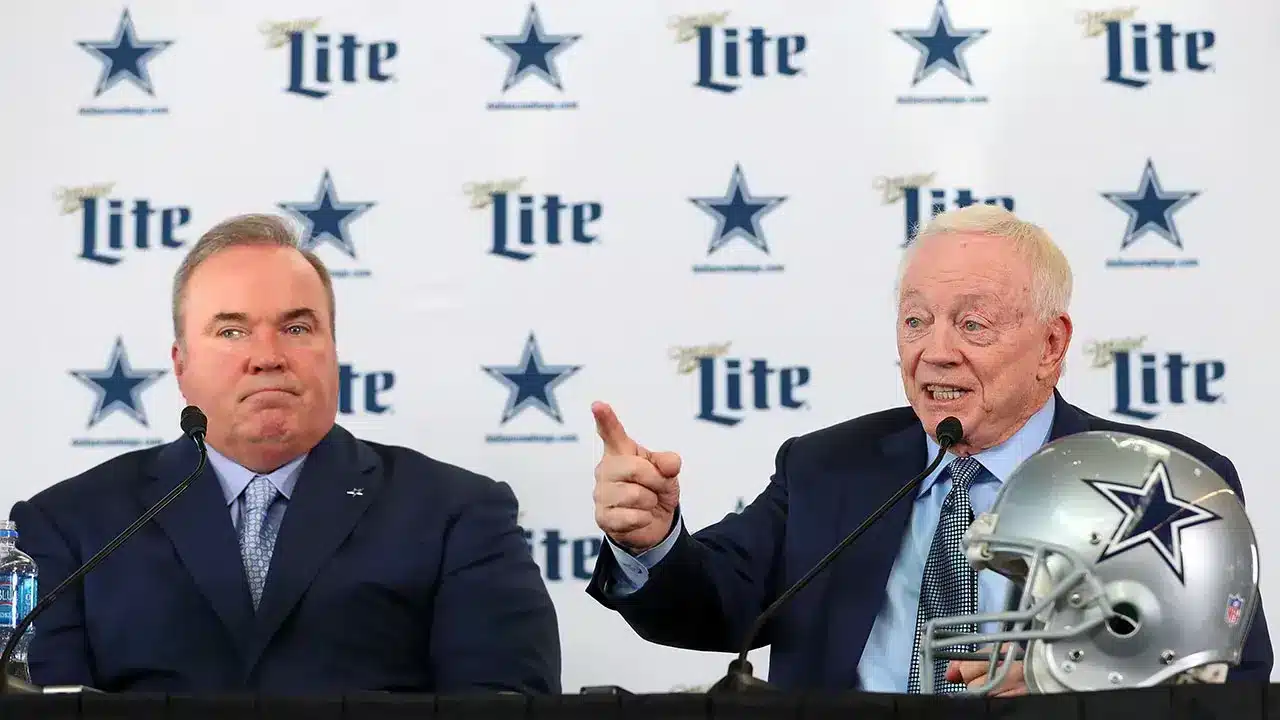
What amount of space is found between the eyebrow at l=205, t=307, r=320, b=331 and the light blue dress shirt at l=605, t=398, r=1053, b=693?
1.01 metres

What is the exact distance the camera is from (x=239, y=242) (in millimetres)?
3467

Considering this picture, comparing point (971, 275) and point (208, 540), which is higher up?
point (971, 275)

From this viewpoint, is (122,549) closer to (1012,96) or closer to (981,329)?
(981,329)

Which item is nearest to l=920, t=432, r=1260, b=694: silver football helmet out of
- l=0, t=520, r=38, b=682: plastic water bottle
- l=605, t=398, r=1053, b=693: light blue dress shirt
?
l=605, t=398, r=1053, b=693: light blue dress shirt

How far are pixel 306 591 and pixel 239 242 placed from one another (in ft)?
2.53

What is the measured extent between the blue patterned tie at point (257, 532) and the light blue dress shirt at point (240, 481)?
1 centimetres

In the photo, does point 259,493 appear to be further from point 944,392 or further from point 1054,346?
point 1054,346

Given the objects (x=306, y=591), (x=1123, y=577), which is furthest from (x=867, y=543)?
(x=306, y=591)

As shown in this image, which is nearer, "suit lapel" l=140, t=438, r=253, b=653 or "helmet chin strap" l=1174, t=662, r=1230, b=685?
"helmet chin strap" l=1174, t=662, r=1230, b=685

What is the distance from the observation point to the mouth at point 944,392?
3008mm

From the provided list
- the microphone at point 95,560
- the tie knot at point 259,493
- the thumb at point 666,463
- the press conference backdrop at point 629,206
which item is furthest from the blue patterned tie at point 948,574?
the tie knot at point 259,493

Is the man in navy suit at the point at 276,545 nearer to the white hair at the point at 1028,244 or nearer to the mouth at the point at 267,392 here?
the mouth at the point at 267,392

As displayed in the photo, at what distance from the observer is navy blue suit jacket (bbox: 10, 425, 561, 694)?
317cm

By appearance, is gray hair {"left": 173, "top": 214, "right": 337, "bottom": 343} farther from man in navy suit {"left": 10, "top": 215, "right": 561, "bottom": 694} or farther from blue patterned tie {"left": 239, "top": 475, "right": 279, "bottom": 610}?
blue patterned tie {"left": 239, "top": 475, "right": 279, "bottom": 610}
